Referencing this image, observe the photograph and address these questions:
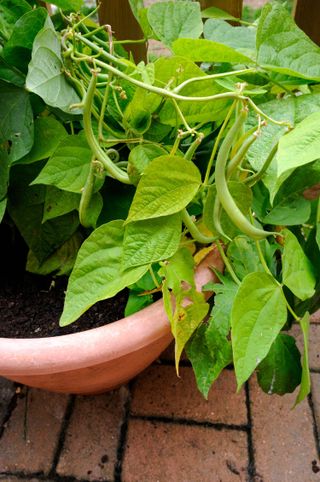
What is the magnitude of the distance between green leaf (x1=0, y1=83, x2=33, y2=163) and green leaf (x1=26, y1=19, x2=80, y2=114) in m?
0.07

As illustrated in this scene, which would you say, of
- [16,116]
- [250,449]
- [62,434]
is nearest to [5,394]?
[62,434]

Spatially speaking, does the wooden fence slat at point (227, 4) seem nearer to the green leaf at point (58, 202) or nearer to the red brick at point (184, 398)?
the green leaf at point (58, 202)

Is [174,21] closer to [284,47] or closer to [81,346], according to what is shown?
[284,47]

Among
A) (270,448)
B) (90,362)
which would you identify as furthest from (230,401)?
(90,362)

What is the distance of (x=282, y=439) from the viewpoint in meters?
0.84

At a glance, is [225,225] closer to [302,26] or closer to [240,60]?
[240,60]

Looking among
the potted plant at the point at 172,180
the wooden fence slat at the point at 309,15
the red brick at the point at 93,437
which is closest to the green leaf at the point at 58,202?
the potted plant at the point at 172,180

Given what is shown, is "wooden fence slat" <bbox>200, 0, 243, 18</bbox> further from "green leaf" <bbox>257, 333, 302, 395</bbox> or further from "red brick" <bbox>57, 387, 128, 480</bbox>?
"red brick" <bbox>57, 387, 128, 480</bbox>

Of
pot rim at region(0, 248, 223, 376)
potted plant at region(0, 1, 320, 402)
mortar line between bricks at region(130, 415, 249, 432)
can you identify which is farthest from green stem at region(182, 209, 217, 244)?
mortar line between bricks at region(130, 415, 249, 432)

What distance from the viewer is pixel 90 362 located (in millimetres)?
562

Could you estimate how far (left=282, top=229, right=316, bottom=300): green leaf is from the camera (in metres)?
0.49

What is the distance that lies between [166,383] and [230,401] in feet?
0.41

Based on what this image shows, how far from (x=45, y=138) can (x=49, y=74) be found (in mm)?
109

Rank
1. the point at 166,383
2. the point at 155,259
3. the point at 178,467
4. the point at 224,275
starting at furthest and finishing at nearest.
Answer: the point at 166,383 → the point at 178,467 → the point at 224,275 → the point at 155,259
